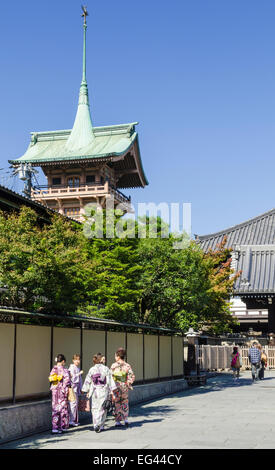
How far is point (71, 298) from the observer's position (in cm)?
1521

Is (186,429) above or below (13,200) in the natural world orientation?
below

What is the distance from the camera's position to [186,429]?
12727 millimetres

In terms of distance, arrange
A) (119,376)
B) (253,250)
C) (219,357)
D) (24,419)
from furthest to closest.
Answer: (253,250), (219,357), (119,376), (24,419)

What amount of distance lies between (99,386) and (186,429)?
2.11 metres

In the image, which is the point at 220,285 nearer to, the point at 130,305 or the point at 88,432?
the point at 130,305

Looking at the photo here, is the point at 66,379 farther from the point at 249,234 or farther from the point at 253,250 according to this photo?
the point at 249,234

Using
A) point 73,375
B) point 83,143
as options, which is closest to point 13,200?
point 73,375

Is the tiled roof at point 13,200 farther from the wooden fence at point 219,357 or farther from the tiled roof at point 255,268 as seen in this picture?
the tiled roof at point 255,268

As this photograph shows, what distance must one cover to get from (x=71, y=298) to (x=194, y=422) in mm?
4266

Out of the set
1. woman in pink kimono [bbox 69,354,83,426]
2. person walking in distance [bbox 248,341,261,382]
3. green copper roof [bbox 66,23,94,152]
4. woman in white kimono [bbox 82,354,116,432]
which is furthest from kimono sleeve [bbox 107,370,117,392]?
green copper roof [bbox 66,23,94,152]

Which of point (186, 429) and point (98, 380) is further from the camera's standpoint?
point (98, 380)

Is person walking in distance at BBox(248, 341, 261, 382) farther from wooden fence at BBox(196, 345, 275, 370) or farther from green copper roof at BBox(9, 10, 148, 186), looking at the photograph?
green copper roof at BBox(9, 10, 148, 186)

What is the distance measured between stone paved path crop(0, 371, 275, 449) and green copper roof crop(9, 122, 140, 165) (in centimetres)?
3994
